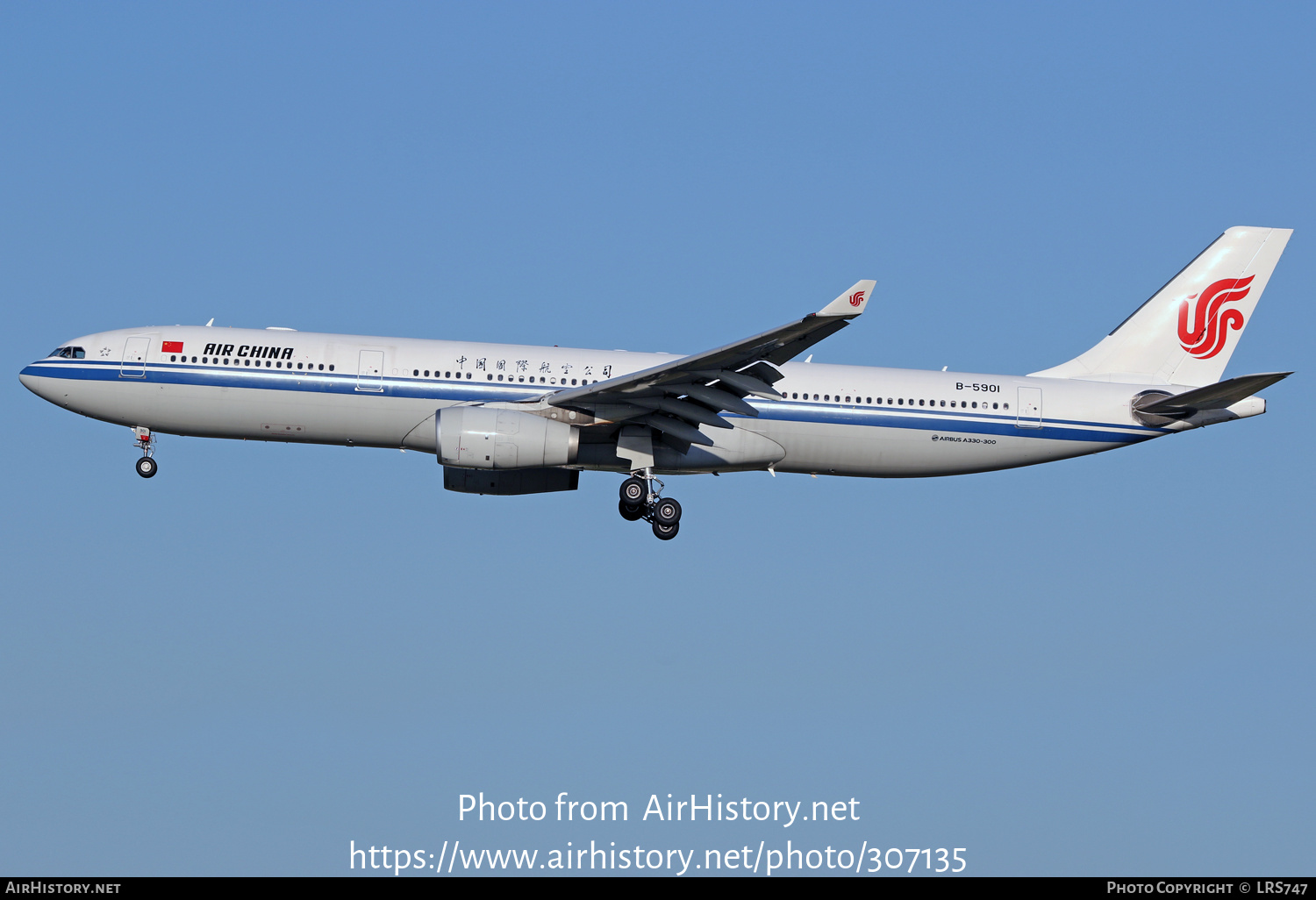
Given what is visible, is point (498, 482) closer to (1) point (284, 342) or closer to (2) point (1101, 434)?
(1) point (284, 342)

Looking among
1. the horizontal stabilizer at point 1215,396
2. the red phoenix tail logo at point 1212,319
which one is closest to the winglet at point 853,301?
the horizontal stabilizer at point 1215,396

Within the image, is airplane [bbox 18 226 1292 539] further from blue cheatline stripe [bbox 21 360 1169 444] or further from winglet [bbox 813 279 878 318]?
winglet [bbox 813 279 878 318]

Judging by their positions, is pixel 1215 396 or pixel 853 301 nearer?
pixel 853 301

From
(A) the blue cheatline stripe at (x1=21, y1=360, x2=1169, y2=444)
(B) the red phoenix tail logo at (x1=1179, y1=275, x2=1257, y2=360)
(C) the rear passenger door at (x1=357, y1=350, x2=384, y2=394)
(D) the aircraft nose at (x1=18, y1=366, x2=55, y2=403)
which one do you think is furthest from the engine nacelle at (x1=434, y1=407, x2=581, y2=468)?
(B) the red phoenix tail logo at (x1=1179, y1=275, x2=1257, y2=360)

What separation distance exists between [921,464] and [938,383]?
6.46 feet

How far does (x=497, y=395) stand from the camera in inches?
1321

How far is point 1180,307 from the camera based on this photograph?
37562mm

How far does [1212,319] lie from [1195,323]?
0.45 m

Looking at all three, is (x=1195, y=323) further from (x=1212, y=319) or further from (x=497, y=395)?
(x=497, y=395)

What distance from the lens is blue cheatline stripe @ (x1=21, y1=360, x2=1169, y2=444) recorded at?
33.2 m

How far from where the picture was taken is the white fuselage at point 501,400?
3331cm

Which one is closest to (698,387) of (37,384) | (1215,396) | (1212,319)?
(1215,396)

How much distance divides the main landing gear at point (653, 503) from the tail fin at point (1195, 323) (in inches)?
406
